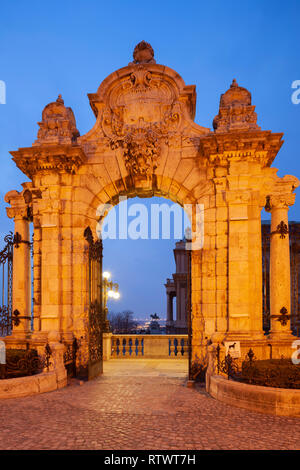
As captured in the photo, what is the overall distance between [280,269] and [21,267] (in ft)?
24.5

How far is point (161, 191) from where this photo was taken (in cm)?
1179

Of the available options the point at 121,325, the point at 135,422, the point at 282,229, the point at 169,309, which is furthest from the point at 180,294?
the point at 121,325

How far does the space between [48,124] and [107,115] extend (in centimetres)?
178

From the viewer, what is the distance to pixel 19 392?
8.12 m

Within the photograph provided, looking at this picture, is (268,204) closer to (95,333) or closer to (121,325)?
(95,333)

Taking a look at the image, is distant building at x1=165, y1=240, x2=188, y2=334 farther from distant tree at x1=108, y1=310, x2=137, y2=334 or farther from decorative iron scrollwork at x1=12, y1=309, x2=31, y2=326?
decorative iron scrollwork at x1=12, y1=309, x2=31, y2=326

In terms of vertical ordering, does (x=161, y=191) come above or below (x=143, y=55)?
below

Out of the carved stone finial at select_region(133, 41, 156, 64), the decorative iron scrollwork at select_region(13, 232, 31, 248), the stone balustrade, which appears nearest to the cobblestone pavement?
the decorative iron scrollwork at select_region(13, 232, 31, 248)

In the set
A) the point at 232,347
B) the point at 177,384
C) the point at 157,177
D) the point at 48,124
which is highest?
the point at 48,124

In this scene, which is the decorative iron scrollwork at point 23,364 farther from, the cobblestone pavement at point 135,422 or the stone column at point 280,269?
the stone column at point 280,269

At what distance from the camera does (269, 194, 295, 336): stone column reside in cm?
973

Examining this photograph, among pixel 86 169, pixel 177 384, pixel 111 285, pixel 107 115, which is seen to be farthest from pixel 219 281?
pixel 111 285

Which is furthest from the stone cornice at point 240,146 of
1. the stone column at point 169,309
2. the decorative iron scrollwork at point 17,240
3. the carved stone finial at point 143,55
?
the stone column at point 169,309
